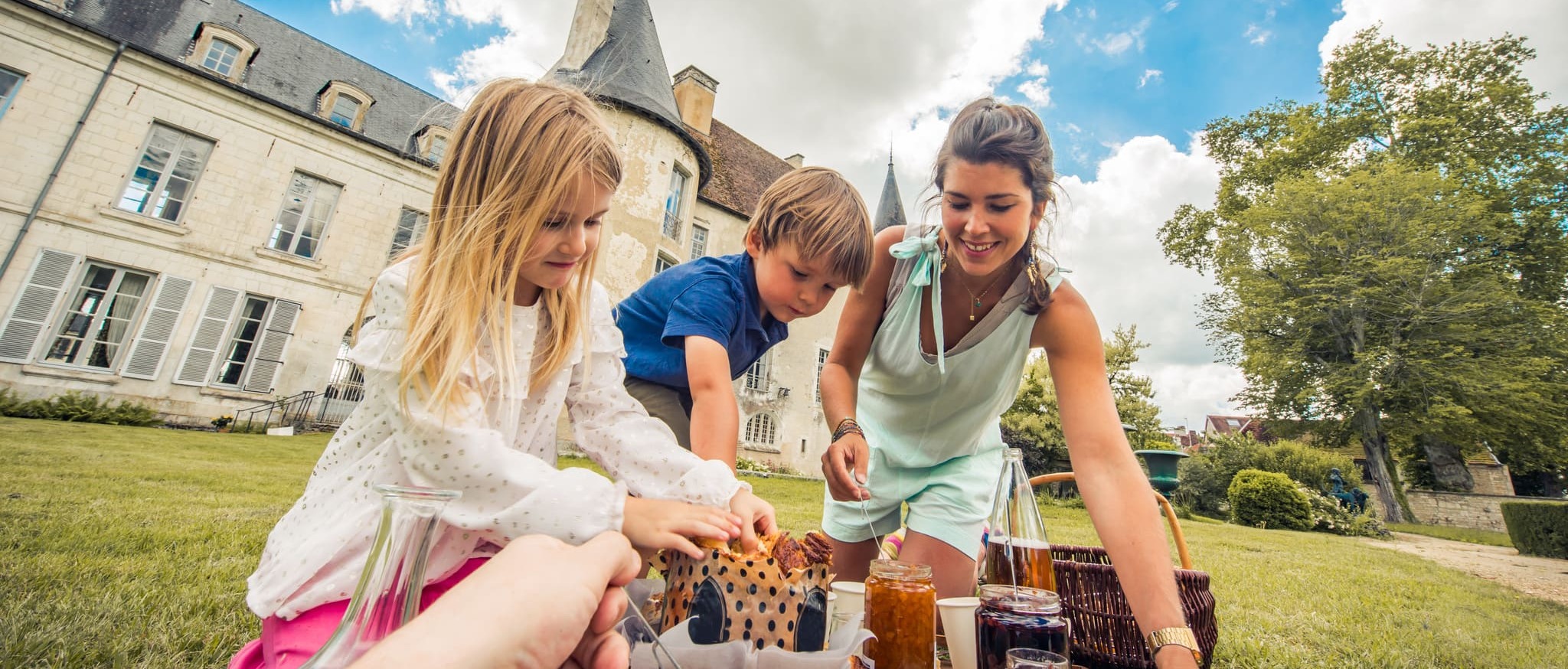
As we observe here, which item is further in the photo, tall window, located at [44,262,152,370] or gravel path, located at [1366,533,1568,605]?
tall window, located at [44,262,152,370]

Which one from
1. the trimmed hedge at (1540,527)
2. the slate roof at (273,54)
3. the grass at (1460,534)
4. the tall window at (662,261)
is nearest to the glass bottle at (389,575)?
the slate roof at (273,54)

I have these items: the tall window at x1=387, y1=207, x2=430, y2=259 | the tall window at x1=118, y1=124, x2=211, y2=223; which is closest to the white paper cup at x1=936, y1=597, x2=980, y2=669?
the tall window at x1=387, y1=207, x2=430, y2=259

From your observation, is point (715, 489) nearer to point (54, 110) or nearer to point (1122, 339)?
point (54, 110)

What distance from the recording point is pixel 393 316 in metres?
1.25

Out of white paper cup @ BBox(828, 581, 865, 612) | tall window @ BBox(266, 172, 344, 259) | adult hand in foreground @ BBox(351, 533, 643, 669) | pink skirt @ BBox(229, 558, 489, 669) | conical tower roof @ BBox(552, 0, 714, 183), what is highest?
conical tower roof @ BBox(552, 0, 714, 183)

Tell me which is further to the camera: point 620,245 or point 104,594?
point 620,245

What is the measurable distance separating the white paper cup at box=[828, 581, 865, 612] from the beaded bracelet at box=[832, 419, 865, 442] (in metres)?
0.68

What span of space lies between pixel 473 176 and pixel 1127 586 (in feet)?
6.35

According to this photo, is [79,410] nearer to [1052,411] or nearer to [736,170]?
[736,170]

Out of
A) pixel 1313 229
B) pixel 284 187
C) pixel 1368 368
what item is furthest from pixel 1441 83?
pixel 284 187

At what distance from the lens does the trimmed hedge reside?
1093 centimetres

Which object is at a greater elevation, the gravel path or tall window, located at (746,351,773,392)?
tall window, located at (746,351,773,392)

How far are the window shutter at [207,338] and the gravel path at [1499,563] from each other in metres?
21.3

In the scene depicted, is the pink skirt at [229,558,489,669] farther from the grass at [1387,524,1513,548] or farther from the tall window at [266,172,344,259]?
the grass at [1387,524,1513,548]
